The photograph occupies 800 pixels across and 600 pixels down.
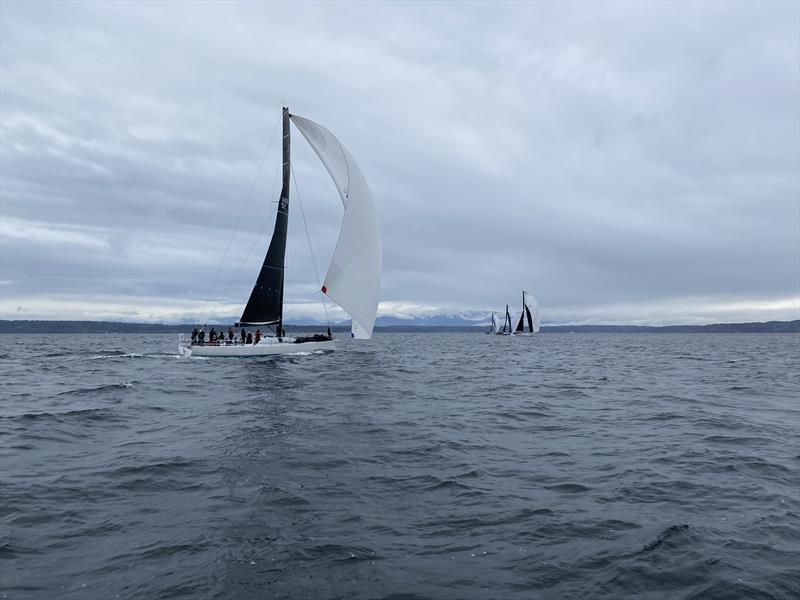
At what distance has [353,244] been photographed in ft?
120

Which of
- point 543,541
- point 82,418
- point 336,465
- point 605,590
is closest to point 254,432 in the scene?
point 336,465

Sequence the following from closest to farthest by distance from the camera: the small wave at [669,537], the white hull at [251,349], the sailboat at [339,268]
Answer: the small wave at [669,537] < the white hull at [251,349] < the sailboat at [339,268]

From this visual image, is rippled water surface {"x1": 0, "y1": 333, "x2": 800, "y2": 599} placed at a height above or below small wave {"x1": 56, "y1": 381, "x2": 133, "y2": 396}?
below

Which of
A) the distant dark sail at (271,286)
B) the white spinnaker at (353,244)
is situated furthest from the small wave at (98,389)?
the white spinnaker at (353,244)

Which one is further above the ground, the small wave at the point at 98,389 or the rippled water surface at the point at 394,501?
the small wave at the point at 98,389

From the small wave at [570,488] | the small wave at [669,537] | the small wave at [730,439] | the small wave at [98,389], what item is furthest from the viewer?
the small wave at [98,389]

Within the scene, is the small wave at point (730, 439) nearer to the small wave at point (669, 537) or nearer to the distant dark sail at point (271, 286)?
the small wave at point (669, 537)

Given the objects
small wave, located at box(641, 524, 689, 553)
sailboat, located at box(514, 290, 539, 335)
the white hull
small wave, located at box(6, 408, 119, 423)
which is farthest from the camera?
sailboat, located at box(514, 290, 539, 335)

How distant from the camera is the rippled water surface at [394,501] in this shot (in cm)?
546

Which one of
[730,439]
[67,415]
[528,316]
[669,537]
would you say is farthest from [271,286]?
[528,316]

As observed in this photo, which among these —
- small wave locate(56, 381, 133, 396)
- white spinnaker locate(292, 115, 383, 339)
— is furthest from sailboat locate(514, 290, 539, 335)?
small wave locate(56, 381, 133, 396)

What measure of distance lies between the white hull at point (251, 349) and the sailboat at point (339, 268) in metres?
0.07

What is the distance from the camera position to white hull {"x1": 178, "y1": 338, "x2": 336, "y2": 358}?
3328 centimetres

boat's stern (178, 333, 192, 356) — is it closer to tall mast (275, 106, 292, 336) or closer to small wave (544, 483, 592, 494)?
tall mast (275, 106, 292, 336)
